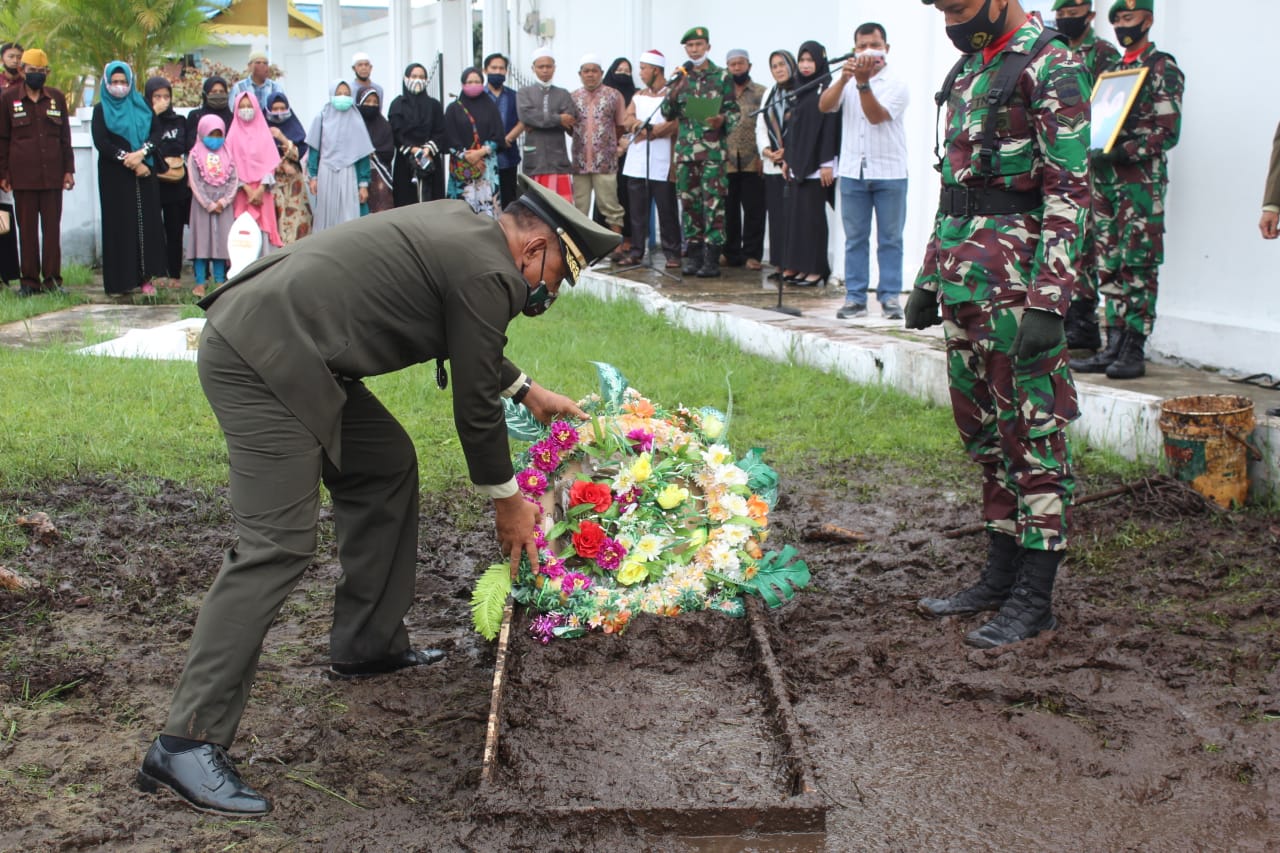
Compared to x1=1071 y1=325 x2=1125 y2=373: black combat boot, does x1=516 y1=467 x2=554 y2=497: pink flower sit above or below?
below

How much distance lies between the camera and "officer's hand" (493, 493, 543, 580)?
369 centimetres

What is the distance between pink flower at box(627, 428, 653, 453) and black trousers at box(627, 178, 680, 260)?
8616 mm

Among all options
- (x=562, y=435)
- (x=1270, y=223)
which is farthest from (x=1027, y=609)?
(x=1270, y=223)

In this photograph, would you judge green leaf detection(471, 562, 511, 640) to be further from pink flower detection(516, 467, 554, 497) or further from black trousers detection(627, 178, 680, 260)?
black trousers detection(627, 178, 680, 260)

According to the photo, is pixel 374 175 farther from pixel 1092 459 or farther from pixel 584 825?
pixel 584 825

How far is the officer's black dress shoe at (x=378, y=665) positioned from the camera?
13.7 ft

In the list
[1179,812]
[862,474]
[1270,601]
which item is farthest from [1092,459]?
[1179,812]

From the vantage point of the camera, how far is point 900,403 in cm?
759

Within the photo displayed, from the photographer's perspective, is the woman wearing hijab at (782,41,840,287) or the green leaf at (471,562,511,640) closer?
the green leaf at (471,562,511,640)

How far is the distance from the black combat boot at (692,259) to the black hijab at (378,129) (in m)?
4.14

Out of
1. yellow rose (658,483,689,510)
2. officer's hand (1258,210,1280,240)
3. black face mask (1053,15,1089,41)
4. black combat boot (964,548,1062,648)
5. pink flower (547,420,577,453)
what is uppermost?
black face mask (1053,15,1089,41)

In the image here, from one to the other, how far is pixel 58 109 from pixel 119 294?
1.90 meters

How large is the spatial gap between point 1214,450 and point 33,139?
10.7 metres

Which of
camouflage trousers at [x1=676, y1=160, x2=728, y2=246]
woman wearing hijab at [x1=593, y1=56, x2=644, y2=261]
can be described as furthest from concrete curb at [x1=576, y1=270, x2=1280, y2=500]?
woman wearing hijab at [x1=593, y1=56, x2=644, y2=261]
